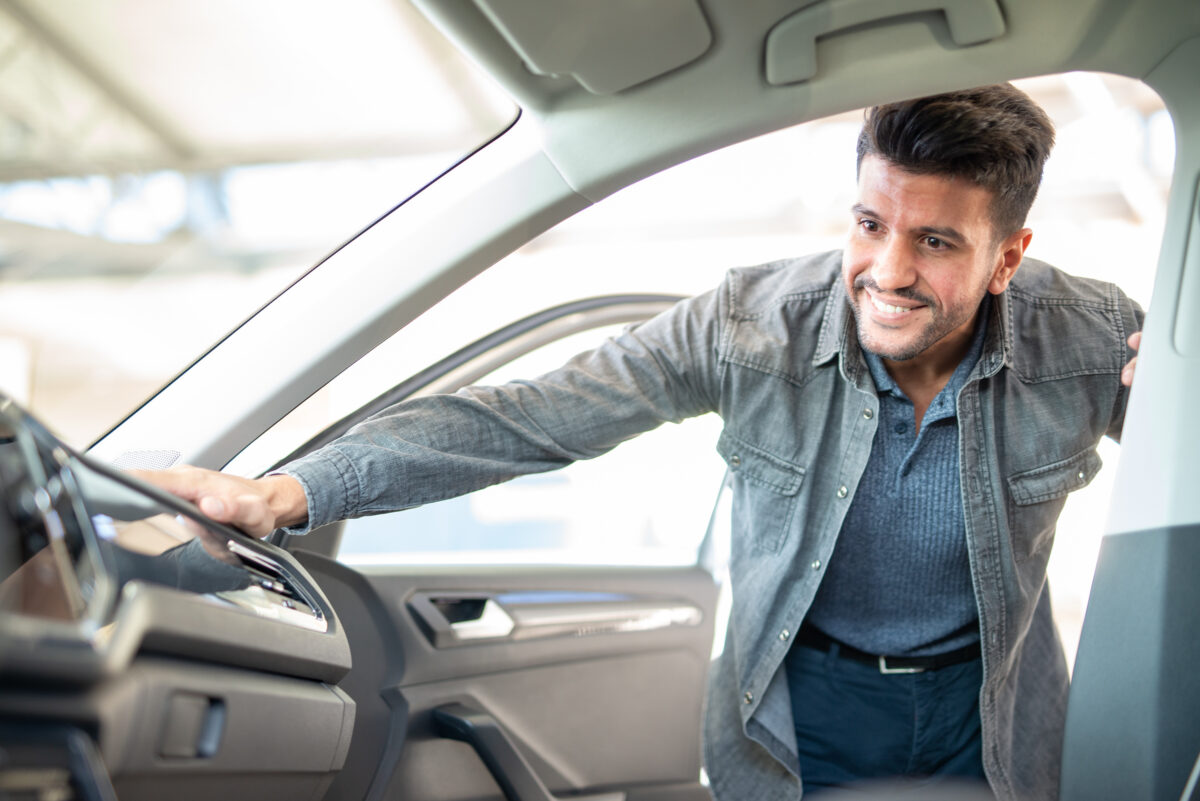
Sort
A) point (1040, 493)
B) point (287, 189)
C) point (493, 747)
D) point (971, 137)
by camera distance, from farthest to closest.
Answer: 1. point (287, 189)
2. point (493, 747)
3. point (1040, 493)
4. point (971, 137)

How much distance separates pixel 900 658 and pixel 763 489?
1.21ft

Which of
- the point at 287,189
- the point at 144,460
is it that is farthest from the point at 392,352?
the point at 287,189

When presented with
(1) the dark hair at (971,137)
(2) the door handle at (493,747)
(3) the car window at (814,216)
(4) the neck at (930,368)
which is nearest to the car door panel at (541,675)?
(2) the door handle at (493,747)

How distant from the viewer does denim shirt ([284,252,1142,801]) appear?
1532mm

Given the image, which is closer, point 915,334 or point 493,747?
point 915,334

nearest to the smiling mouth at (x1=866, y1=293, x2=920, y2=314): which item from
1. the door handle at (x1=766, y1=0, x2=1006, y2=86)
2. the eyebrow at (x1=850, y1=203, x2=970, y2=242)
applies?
the eyebrow at (x1=850, y1=203, x2=970, y2=242)

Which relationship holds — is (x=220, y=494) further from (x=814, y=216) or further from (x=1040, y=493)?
(x=814, y=216)

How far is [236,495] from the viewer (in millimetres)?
1052

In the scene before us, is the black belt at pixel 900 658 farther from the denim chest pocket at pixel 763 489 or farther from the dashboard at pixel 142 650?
the dashboard at pixel 142 650

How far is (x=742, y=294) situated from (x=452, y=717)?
0.97 metres

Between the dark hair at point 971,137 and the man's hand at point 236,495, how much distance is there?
1.00 meters

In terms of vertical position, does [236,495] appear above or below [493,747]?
above

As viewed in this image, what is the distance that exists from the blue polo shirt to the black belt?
0.01 m

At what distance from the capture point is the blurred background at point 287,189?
6.57 ft
